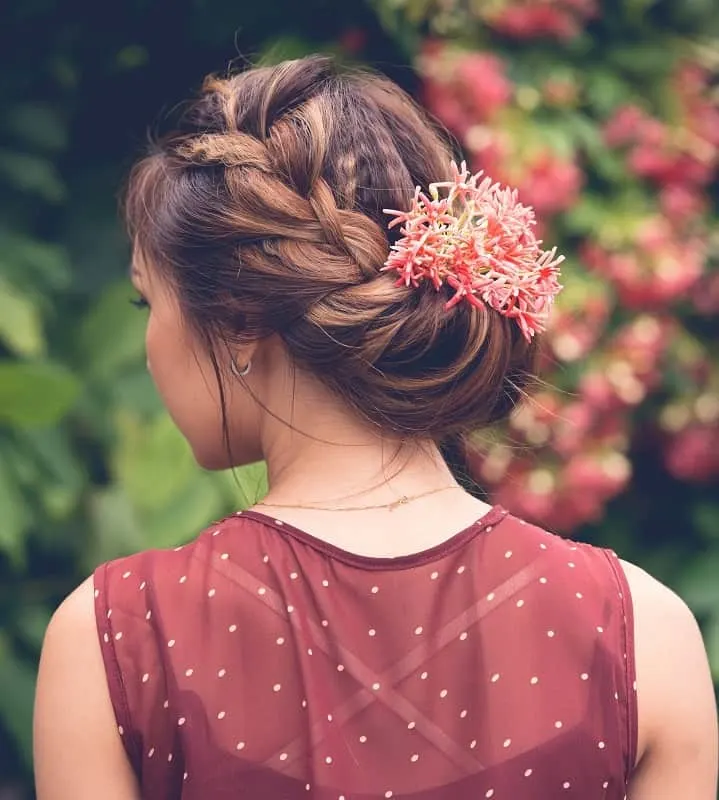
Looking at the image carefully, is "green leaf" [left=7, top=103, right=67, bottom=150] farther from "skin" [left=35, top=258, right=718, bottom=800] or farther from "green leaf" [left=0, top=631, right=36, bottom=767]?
"skin" [left=35, top=258, right=718, bottom=800]

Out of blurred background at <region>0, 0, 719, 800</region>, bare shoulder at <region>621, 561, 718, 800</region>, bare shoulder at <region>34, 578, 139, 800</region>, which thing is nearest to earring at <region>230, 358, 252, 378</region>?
bare shoulder at <region>34, 578, 139, 800</region>

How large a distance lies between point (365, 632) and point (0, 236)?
1.54m

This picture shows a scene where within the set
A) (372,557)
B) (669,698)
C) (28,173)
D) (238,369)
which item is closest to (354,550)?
(372,557)

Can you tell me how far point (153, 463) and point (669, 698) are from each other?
A: 137 cm

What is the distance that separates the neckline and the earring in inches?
5.4

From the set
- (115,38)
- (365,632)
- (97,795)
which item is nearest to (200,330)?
(365,632)

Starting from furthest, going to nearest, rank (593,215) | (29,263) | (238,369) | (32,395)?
(593,215) < (29,263) < (32,395) < (238,369)

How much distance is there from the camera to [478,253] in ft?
4.11

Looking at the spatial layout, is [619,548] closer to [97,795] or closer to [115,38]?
[115,38]

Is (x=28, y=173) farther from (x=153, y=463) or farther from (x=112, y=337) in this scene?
(x=153, y=463)

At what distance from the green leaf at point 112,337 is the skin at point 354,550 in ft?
4.16

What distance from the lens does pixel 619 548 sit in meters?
3.07

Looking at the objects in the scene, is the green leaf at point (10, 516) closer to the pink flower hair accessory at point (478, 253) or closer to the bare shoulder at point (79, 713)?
the bare shoulder at point (79, 713)

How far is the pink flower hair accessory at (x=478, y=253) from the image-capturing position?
1.21 meters
